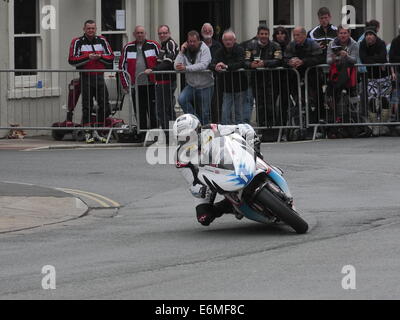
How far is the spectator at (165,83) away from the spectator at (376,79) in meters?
3.37

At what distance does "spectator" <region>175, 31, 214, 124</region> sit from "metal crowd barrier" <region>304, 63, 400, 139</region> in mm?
1736

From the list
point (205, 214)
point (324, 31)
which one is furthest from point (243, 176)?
point (324, 31)

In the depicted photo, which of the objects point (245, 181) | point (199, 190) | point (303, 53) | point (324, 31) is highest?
point (324, 31)

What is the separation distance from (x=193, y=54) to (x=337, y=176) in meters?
5.38

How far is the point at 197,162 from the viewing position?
42.1 ft

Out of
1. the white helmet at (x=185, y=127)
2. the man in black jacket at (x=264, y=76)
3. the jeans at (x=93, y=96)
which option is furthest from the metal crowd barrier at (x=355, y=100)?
the white helmet at (x=185, y=127)

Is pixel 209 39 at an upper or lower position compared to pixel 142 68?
upper

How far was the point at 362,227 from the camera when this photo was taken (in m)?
12.7

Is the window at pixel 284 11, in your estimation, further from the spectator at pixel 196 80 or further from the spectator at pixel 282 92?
the spectator at pixel 196 80

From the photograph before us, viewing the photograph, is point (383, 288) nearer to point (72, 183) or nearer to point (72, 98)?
point (72, 183)

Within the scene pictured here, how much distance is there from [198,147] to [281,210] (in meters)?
1.15

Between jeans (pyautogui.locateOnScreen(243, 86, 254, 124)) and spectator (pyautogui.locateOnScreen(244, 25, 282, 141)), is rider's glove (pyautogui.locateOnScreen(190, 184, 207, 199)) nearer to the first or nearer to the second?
jeans (pyautogui.locateOnScreen(243, 86, 254, 124))

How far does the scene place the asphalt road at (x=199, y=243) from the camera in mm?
9727

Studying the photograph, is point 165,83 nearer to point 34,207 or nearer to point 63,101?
point 63,101
